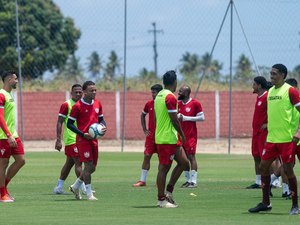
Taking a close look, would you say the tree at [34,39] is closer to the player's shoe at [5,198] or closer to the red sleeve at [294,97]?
the player's shoe at [5,198]

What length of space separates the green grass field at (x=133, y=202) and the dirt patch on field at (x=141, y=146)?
1261 centimetres

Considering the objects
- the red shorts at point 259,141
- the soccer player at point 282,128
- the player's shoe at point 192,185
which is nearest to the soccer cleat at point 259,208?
the soccer player at point 282,128

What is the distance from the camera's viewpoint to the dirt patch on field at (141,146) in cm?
4106

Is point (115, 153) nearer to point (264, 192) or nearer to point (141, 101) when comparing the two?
point (141, 101)

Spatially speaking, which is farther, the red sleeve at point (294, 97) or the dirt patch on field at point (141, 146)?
the dirt patch on field at point (141, 146)

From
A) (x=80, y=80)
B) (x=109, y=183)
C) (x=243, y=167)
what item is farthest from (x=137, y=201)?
(x=80, y=80)

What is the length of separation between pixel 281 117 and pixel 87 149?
416 centimetres

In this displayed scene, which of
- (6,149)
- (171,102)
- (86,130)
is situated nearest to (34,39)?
(86,130)

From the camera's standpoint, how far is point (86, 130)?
18672 mm

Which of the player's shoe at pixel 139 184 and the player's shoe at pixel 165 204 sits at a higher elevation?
the player's shoe at pixel 165 204

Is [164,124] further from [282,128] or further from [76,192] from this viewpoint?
[76,192]

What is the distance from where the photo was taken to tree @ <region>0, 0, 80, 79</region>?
153 ft

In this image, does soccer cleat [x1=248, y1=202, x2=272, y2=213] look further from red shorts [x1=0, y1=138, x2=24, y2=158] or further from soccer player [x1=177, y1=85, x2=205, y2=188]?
soccer player [x1=177, y1=85, x2=205, y2=188]

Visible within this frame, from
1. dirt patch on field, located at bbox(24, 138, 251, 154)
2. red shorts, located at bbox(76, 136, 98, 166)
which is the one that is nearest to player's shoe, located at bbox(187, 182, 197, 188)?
red shorts, located at bbox(76, 136, 98, 166)
